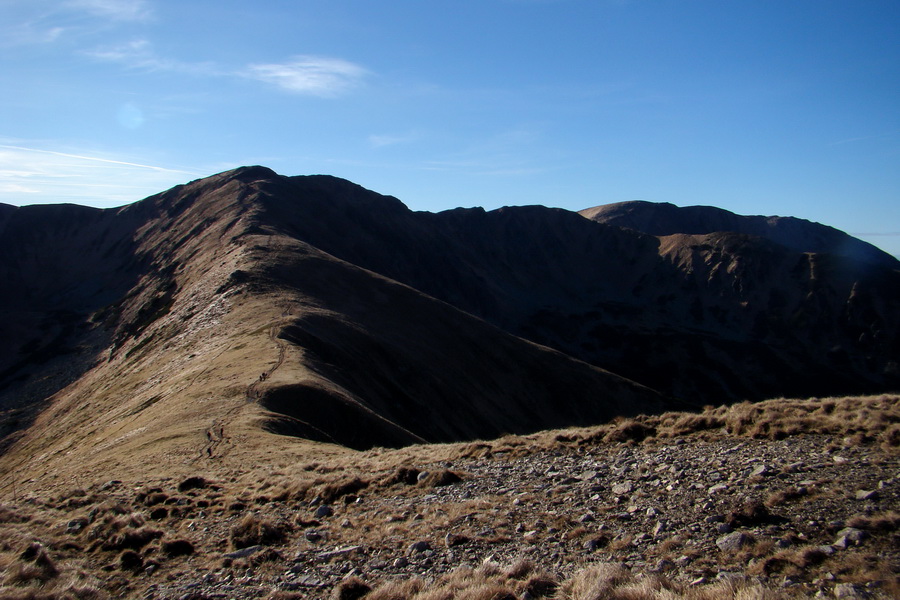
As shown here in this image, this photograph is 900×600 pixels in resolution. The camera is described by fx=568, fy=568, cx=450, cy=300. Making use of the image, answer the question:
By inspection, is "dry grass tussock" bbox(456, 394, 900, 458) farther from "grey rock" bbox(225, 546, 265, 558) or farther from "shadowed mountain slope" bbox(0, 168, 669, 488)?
"shadowed mountain slope" bbox(0, 168, 669, 488)

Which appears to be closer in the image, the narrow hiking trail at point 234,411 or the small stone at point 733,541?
the small stone at point 733,541

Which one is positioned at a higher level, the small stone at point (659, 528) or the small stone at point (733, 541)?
the small stone at point (733, 541)

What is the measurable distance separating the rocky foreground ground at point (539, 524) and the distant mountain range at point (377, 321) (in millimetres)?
11612

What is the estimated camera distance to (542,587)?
8695mm

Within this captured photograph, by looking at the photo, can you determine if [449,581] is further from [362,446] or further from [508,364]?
[508,364]

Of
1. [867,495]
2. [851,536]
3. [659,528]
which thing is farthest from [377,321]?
[851,536]

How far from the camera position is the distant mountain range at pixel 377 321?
1599 inches

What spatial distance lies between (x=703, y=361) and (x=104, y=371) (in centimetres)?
11268

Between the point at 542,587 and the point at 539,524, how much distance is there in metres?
2.76

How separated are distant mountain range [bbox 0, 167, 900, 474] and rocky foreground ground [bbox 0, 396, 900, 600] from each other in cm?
1161

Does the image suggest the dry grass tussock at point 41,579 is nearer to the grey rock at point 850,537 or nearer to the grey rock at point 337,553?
the grey rock at point 337,553

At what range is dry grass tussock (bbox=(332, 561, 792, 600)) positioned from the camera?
25.1 ft

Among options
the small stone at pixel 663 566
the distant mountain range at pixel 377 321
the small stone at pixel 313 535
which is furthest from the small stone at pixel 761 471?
the distant mountain range at pixel 377 321

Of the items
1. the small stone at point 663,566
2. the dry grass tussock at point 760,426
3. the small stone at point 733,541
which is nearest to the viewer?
the small stone at point 663,566
